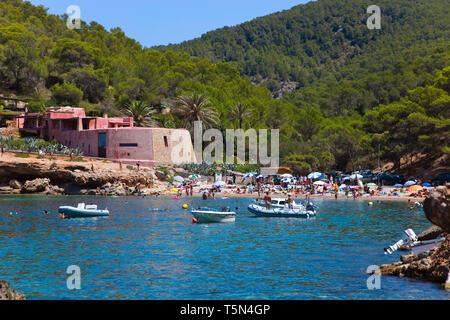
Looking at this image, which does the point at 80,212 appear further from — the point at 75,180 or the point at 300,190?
the point at 300,190

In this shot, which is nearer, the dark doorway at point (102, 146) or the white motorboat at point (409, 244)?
the white motorboat at point (409, 244)

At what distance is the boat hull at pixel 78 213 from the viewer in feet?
129

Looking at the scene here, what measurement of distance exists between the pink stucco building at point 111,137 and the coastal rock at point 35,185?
10323 mm

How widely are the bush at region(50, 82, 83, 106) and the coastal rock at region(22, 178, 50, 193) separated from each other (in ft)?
101

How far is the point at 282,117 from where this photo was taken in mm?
105625

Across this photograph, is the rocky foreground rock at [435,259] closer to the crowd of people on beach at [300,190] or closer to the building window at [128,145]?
the crowd of people on beach at [300,190]

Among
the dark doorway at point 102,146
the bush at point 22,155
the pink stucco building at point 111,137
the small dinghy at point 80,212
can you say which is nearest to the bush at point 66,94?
the pink stucco building at point 111,137

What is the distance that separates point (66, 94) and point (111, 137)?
2419cm

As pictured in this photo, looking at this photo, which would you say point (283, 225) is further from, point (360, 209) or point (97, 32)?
point (97, 32)

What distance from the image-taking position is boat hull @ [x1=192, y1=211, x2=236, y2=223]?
121 ft

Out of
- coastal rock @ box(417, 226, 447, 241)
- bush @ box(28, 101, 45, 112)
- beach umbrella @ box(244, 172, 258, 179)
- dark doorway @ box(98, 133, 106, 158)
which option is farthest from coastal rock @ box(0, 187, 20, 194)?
coastal rock @ box(417, 226, 447, 241)

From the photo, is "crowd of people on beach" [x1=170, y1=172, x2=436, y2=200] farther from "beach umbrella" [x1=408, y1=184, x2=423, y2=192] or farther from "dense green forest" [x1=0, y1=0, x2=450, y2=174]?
"dense green forest" [x1=0, y1=0, x2=450, y2=174]
